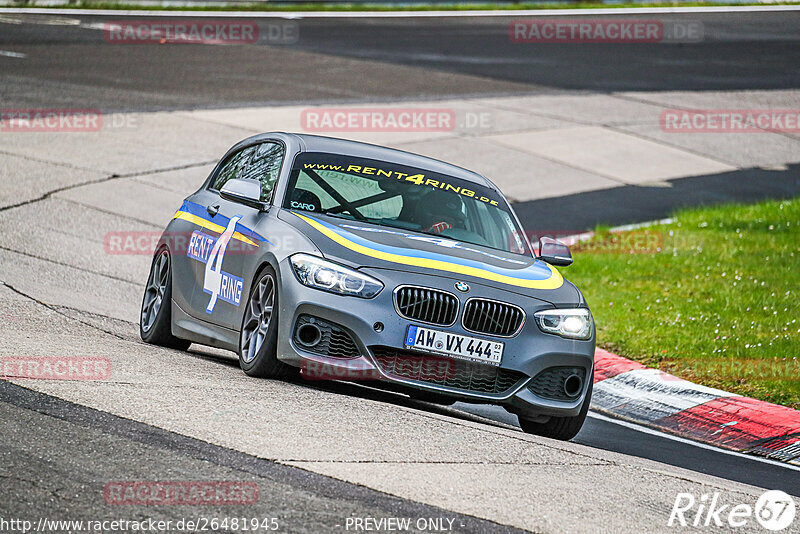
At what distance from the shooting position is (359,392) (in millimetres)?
8266

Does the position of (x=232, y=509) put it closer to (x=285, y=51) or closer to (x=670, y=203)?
(x=670, y=203)

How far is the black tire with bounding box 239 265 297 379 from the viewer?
7688mm

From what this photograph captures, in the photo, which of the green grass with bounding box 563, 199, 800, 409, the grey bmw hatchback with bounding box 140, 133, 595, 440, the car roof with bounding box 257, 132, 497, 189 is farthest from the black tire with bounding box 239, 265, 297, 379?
the green grass with bounding box 563, 199, 800, 409

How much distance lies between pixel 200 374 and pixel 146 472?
2432 millimetres

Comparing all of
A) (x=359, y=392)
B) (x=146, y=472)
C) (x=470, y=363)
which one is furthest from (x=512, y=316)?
(x=146, y=472)

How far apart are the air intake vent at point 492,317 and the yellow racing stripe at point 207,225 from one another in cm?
156

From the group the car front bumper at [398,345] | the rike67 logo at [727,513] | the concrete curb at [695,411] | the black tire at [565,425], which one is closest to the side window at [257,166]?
the car front bumper at [398,345]

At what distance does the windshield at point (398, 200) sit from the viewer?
8.66m

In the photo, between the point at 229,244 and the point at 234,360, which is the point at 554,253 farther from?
the point at 234,360

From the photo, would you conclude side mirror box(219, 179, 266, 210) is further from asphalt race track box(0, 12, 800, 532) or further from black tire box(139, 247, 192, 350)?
black tire box(139, 247, 192, 350)

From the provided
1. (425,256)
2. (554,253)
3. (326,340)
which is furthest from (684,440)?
(326,340)

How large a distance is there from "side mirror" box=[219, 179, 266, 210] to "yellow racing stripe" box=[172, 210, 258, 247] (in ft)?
0.75

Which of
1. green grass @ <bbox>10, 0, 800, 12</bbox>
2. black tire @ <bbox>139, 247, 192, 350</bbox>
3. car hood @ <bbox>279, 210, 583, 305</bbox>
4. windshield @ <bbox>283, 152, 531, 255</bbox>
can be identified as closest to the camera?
car hood @ <bbox>279, 210, 583, 305</bbox>

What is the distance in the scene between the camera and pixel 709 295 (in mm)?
12531
